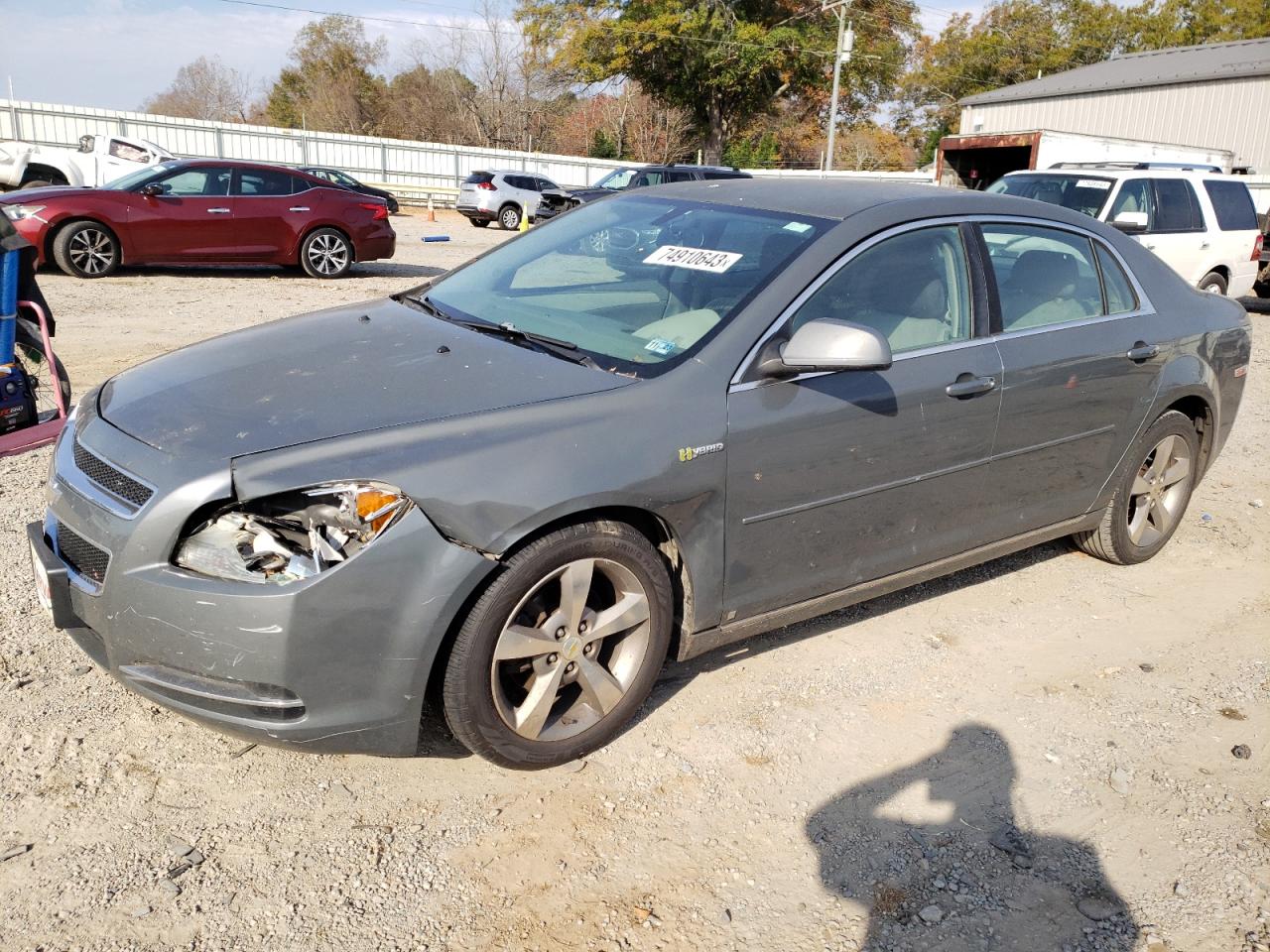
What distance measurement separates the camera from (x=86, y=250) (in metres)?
12.3

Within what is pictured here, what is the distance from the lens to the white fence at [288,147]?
30078 mm

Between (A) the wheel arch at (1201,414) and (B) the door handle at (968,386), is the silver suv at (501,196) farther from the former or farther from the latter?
(B) the door handle at (968,386)

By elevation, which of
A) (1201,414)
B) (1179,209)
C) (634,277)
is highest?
(1179,209)

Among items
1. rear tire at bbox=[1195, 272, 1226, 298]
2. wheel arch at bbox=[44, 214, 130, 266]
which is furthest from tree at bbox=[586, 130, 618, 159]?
rear tire at bbox=[1195, 272, 1226, 298]

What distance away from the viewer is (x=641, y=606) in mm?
3250

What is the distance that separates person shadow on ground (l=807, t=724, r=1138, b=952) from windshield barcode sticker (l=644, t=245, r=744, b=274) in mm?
1808

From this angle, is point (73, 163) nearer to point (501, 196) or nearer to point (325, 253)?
point (325, 253)

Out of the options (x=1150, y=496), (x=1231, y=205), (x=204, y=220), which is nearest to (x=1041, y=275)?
(x=1150, y=496)

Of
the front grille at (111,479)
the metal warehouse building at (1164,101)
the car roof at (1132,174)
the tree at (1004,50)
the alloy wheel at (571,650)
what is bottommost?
the alloy wheel at (571,650)

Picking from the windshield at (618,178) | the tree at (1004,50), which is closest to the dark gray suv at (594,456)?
the windshield at (618,178)

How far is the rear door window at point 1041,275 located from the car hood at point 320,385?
1.80 meters

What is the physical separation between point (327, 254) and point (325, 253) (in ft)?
0.10

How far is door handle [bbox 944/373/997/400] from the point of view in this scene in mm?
3854

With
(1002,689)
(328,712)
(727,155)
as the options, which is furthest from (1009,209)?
(727,155)
